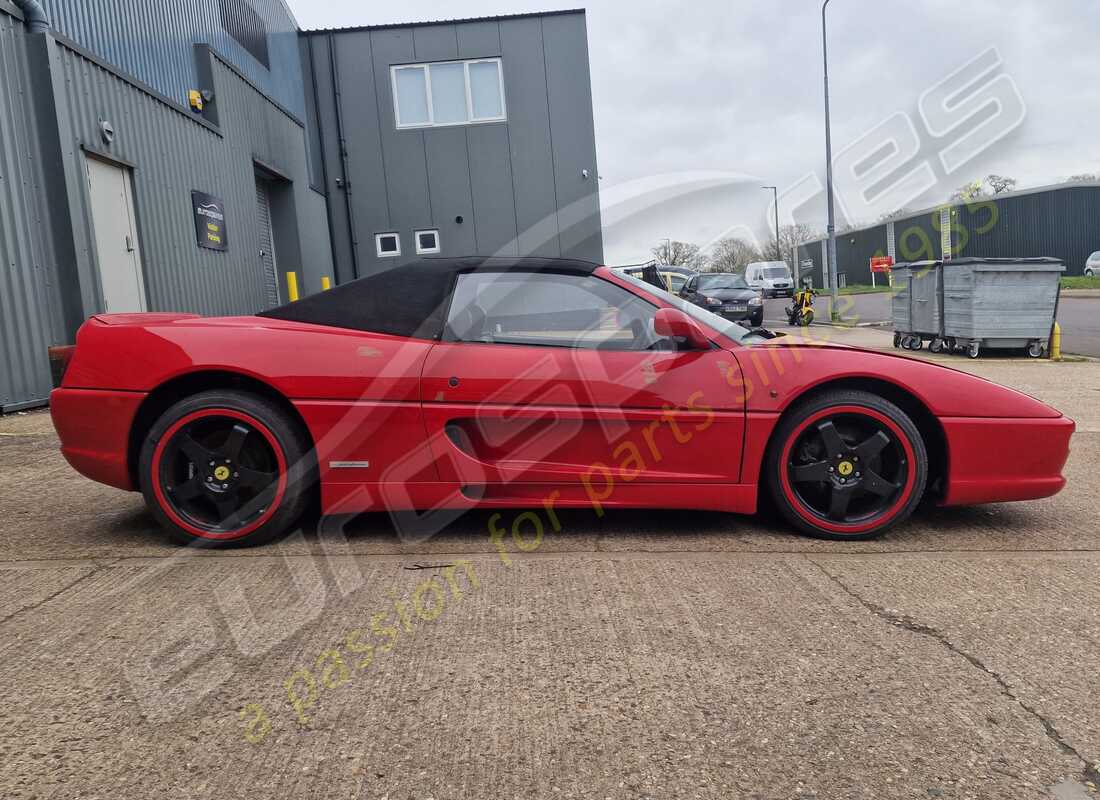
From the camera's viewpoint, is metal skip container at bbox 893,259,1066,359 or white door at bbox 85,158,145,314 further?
metal skip container at bbox 893,259,1066,359

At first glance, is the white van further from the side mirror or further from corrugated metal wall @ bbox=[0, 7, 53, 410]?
the side mirror

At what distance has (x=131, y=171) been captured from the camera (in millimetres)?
9258

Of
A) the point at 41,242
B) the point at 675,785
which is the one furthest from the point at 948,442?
the point at 41,242

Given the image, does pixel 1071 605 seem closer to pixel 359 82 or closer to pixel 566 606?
pixel 566 606

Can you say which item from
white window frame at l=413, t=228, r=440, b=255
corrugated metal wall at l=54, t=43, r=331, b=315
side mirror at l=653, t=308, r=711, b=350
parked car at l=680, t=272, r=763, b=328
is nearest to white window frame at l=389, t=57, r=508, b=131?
white window frame at l=413, t=228, r=440, b=255

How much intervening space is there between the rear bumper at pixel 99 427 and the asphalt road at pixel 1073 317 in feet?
13.9

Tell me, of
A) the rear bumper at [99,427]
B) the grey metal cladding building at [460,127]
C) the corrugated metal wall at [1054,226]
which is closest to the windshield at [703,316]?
the rear bumper at [99,427]

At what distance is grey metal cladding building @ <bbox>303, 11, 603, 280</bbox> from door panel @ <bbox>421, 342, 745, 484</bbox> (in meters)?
A: 13.3

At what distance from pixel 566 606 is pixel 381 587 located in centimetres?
69

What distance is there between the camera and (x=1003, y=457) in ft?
11.0

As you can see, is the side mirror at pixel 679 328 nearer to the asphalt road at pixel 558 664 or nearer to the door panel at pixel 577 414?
the door panel at pixel 577 414

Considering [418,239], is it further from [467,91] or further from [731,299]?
[731,299]

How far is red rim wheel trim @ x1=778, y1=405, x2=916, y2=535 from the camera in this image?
10.9 ft

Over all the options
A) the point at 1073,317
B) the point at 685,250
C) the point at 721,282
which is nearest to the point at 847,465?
the point at 685,250
